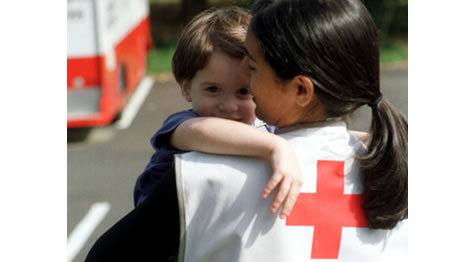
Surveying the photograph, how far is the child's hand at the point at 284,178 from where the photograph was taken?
4.50ft

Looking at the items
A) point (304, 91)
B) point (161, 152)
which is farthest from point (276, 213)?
point (161, 152)

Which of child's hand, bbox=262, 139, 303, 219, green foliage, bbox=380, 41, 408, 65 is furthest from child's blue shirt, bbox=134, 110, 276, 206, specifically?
green foliage, bbox=380, 41, 408, 65

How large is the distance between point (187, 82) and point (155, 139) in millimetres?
294

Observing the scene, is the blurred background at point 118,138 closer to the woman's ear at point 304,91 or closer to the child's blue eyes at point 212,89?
the woman's ear at point 304,91

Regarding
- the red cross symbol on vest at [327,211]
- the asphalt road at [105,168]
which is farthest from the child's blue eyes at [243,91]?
the asphalt road at [105,168]

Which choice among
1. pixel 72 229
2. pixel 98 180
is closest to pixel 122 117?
pixel 98 180

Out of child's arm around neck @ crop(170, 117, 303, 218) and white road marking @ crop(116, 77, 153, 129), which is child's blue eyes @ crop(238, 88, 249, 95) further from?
white road marking @ crop(116, 77, 153, 129)

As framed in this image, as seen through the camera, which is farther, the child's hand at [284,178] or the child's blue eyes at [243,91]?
the child's blue eyes at [243,91]

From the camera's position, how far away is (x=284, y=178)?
4.52 ft

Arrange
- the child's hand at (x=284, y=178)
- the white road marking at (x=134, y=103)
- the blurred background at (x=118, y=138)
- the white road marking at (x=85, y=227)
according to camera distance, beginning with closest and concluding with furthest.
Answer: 1. the child's hand at (x=284, y=178)
2. the white road marking at (x=85, y=227)
3. the blurred background at (x=118, y=138)
4. the white road marking at (x=134, y=103)

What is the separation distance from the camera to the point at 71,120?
22.5ft

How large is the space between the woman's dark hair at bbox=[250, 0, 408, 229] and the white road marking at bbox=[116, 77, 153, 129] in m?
6.76

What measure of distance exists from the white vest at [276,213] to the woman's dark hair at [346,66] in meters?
0.05

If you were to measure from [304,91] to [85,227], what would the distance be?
420 cm
